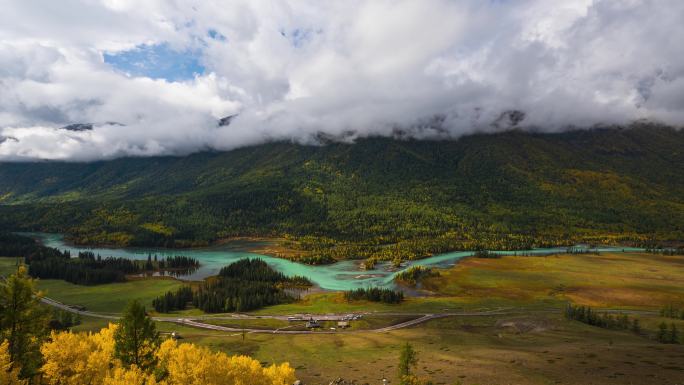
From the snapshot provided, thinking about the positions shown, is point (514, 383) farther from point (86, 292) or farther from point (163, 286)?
point (86, 292)

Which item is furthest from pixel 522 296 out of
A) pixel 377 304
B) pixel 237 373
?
pixel 237 373

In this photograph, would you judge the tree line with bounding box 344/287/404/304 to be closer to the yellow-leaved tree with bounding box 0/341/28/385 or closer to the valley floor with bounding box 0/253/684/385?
the valley floor with bounding box 0/253/684/385

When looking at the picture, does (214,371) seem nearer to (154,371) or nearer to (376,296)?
(154,371)

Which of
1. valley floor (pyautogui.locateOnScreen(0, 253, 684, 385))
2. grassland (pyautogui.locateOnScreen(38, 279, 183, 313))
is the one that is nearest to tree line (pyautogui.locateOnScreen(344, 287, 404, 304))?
valley floor (pyautogui.locateOnScreen(0, 253, 684, 385))

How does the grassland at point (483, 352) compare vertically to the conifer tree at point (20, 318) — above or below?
below

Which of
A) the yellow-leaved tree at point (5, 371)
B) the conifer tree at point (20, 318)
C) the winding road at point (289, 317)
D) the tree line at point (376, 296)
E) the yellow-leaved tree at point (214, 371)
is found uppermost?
the conifer tree at point (20, 318)

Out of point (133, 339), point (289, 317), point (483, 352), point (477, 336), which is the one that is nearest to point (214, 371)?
point (133, 339)

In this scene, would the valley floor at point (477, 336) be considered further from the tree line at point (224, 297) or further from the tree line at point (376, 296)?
the tree line at point (224, 297)

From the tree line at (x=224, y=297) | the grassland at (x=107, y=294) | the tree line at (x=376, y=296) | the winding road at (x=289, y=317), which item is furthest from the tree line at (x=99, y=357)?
the grassland at (x=107, y=294)
